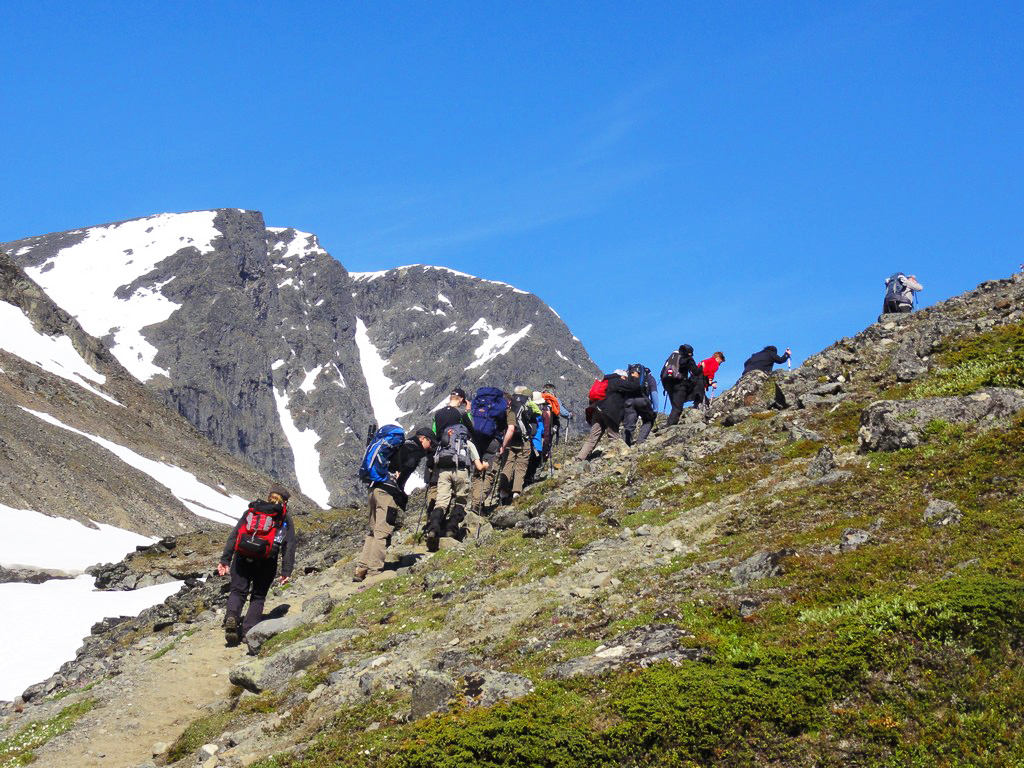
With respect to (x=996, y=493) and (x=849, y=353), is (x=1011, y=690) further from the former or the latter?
(x=849, y=353)

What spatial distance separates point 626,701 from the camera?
777 cm

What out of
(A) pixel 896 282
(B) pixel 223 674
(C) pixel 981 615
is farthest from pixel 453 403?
(A) pixel 896 282

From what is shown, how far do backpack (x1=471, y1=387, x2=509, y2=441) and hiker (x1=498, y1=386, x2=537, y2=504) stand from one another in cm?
164

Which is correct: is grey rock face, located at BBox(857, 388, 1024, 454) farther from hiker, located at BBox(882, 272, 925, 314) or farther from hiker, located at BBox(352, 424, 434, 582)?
hiker, located at BBox(882, 272, 925, 314)

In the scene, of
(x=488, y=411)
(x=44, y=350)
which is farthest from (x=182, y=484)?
(x=488, y=411)

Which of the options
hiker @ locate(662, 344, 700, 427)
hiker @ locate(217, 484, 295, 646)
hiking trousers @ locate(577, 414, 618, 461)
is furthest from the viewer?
hiker @ locate(662, 344, 700, 427)

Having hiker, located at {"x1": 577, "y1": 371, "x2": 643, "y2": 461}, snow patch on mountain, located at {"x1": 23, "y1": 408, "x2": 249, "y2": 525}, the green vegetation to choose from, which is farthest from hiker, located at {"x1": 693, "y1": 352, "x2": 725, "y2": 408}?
snow patch on mountain, located at {"x1": 23, "y1": 408, "x2": 249, "y2": 525}

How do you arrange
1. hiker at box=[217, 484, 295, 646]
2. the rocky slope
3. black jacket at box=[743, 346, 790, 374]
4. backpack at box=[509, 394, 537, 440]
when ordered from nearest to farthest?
the rocky slope < hiker at box=[217, 484, 295, 646] < backpack at box=[509, 394, 537, 440] < black jacket at box=[743, 346, 790, 374]

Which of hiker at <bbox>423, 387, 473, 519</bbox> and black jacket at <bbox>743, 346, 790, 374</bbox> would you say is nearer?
hiker at <bbox>423, 387, 473, 519</bbox>

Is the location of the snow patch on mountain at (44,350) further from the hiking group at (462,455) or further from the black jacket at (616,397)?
the black jacket at (616,397)

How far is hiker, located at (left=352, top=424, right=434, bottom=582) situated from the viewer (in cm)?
1842

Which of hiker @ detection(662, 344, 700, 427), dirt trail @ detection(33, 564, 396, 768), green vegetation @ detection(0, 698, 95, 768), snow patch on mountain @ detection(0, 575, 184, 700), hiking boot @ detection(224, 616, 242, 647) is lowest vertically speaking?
snow patch on mountain @ detection(0, 575, 184, 700)

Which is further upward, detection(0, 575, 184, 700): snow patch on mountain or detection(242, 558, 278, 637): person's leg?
detection(242, 558, 278, 637): person's leg

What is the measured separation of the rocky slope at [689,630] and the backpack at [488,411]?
6.84 ft
